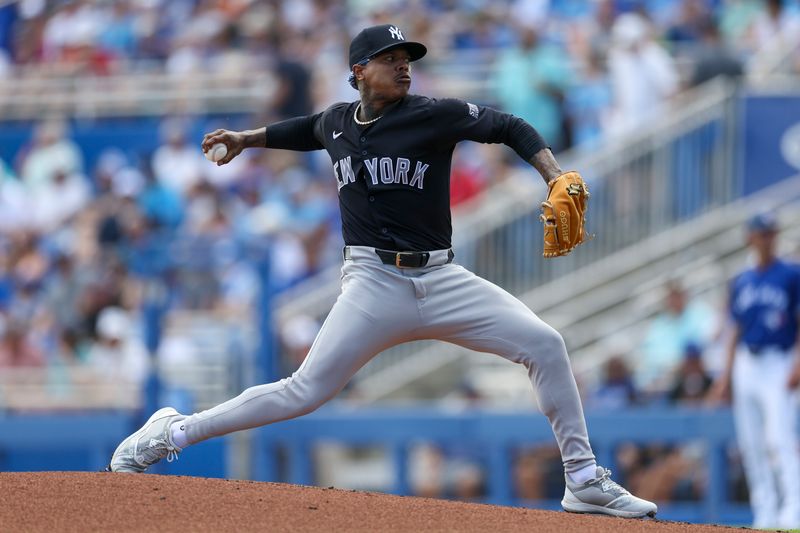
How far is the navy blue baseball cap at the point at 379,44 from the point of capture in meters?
6.26

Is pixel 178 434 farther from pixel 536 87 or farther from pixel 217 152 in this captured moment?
pixel 536 87

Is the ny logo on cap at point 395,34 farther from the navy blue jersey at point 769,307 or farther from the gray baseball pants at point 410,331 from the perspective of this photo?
the navy blue jersey at point 769,307

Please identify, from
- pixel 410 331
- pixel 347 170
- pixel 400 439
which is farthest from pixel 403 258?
pixel 400 439

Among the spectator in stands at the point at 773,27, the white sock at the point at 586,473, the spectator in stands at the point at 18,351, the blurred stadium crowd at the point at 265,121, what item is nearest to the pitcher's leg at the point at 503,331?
the white sock at the point at 586,473

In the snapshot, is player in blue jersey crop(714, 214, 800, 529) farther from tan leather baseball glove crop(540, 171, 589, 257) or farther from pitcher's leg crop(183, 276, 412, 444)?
pitcher's leg crop(183, 276, 412, 444)

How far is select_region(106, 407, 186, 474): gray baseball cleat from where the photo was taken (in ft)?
21.6

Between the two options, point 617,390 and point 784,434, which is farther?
point 617,390

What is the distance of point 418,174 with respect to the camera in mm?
6293

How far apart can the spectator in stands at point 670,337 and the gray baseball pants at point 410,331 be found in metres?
6.03

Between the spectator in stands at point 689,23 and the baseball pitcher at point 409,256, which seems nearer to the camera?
the baseball pitcher at point 409,256

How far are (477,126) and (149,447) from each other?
2.05 m

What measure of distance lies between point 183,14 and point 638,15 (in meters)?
6.92

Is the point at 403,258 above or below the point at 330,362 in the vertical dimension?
above

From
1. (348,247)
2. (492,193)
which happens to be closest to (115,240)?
(492,193)
